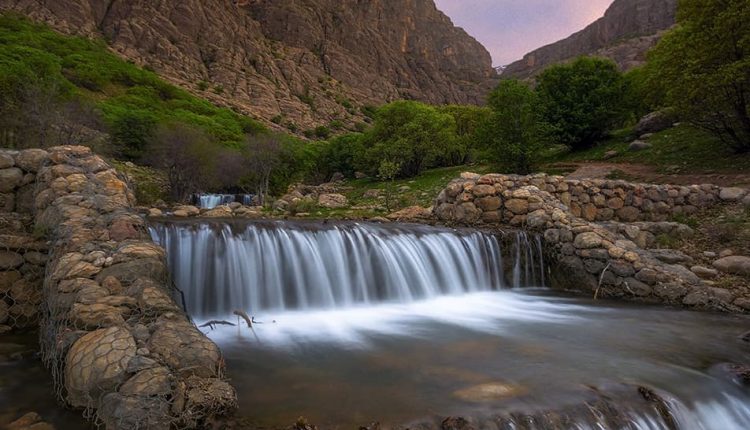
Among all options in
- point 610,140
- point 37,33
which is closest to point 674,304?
point 610,140

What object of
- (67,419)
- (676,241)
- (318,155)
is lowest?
(67,419)

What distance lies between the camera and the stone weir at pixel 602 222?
400 inches

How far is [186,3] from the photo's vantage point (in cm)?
10919

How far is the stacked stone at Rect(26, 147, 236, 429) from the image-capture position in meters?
4.08

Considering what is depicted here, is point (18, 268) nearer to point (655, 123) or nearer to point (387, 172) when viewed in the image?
point (387, 172)

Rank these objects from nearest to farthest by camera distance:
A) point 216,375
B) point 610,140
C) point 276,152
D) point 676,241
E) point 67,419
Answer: point 67,419 → point 216,375 → point 676,241 → point 610,140 → point 276,152

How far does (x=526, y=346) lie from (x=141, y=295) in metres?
5.70

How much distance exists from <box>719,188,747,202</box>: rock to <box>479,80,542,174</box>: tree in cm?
988

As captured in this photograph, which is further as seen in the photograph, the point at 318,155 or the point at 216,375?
the point at 318,155

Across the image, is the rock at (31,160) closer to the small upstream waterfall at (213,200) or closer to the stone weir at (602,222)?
the stone weir at (602,222)

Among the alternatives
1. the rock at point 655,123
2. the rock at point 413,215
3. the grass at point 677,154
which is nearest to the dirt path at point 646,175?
the grass at point 677,154

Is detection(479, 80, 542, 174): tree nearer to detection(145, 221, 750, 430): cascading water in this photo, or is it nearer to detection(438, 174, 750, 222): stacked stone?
detection(438, 174, 750, 222): stacked stone

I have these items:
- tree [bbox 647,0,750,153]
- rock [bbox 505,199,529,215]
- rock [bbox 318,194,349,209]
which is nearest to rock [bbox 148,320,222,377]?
rock [bbox 505,199,529,215]

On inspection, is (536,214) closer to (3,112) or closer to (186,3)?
(3,112)
